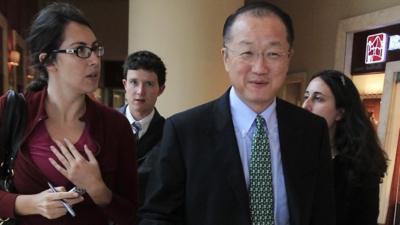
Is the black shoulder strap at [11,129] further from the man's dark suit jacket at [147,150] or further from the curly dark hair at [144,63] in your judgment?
the curly dark hair at [144,63]

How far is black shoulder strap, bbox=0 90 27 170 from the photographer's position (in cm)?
180

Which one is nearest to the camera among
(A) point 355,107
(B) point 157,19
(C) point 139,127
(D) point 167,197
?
(D) point 167,197

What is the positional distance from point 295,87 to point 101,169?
303 inches

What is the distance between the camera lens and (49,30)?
189 centimetres

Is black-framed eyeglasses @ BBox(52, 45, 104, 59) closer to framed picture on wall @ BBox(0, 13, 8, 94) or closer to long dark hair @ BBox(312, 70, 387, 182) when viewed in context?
long dark hair @ BBox(312, 70, 387, 182)

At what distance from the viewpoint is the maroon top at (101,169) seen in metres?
1.83

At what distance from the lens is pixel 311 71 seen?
836cm

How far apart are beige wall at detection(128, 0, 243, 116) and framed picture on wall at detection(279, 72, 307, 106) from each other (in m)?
2.68

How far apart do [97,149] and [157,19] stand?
4715 millimetres

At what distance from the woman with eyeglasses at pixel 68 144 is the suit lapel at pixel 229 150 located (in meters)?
0.58

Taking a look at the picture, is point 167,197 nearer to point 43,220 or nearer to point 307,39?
point 43,220

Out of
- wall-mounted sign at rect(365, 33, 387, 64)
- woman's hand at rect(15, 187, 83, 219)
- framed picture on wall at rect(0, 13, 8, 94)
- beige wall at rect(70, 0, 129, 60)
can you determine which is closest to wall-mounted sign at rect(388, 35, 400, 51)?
wall-mounted sign at rect(365, 33, 387, 64)

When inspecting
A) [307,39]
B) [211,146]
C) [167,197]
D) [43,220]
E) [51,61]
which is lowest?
[43,220]

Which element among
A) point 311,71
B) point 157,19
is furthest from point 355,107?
point 311,71
